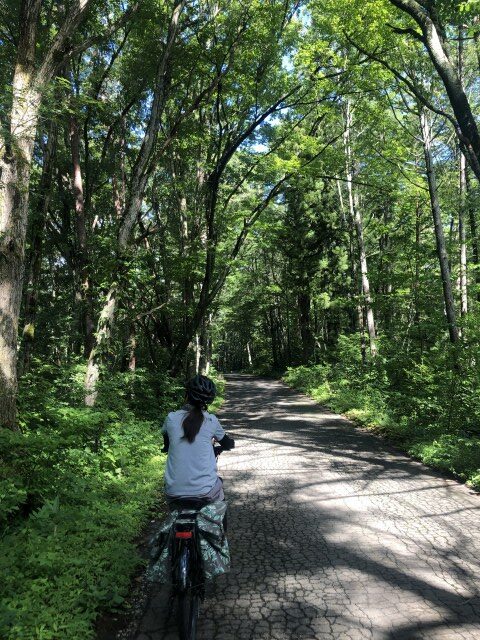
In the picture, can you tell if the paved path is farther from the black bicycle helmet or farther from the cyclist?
the black bicycle helmet

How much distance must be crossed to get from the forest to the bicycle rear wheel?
700 millimetres

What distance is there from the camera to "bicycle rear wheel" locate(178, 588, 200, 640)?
3012 millimetres

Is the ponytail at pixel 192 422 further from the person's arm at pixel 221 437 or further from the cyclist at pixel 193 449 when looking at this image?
the person's arm at pixel 221 437

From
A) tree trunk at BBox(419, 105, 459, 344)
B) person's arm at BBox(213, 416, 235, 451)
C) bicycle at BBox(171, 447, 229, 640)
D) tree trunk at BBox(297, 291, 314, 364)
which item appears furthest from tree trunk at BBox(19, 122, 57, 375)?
tree trunk at BBox(297, 291, 314, 364)

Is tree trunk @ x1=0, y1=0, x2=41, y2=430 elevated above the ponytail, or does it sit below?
above

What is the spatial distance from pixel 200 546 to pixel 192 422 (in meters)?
0.90

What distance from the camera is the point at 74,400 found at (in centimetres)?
861

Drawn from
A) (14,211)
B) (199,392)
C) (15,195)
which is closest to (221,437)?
(199,392)

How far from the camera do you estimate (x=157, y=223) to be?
15945 millimetres

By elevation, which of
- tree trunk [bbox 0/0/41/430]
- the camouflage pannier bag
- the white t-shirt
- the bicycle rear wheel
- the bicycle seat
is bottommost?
the bicycle rear wheel

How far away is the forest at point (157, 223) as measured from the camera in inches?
183

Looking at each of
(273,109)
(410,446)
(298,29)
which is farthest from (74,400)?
(298,29)

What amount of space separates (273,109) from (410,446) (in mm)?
9898

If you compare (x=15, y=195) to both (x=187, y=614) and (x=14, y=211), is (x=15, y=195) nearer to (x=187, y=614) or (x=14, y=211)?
(x=14, y=211)
